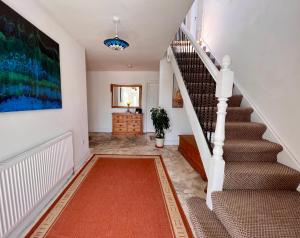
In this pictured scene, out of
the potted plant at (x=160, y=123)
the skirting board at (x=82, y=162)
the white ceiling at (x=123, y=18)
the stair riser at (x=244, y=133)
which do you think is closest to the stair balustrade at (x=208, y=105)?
the stair riser at (x=244, y=133)

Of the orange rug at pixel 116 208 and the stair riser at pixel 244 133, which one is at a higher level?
the stair riser at pixel 244 133

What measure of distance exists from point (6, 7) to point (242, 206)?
263 centimetres

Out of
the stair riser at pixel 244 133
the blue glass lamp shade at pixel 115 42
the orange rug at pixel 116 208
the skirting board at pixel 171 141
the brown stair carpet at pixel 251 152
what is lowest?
the orange rug at pixel 116 208

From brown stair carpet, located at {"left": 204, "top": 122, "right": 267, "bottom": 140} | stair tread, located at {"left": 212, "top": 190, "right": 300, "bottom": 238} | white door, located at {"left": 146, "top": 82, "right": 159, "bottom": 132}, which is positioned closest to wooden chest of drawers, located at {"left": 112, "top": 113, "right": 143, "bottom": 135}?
white door, located at {"left": 146, "top": 82, "right": 159, "bottom": 132}

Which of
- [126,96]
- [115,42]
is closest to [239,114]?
[115,42]

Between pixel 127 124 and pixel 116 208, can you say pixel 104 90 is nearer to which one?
pixel 127 124

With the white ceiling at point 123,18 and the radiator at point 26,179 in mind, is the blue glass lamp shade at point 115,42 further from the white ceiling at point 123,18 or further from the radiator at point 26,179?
the radiator at point 26,179

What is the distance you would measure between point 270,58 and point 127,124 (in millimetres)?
4398

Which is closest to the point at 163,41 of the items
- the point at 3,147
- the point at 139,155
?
the point at 139,155

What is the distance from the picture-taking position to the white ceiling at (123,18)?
67.0 inches

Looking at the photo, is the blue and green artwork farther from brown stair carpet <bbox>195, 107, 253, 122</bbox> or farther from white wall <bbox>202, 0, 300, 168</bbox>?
white wall <bbox>202, 0, 300, 168</bbox>

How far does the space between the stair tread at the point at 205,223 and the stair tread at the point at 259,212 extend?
0.07 meters

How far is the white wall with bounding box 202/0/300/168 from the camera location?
1.63 m

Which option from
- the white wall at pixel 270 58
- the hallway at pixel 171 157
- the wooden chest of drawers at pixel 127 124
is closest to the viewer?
the white wall at pixel 270 58
